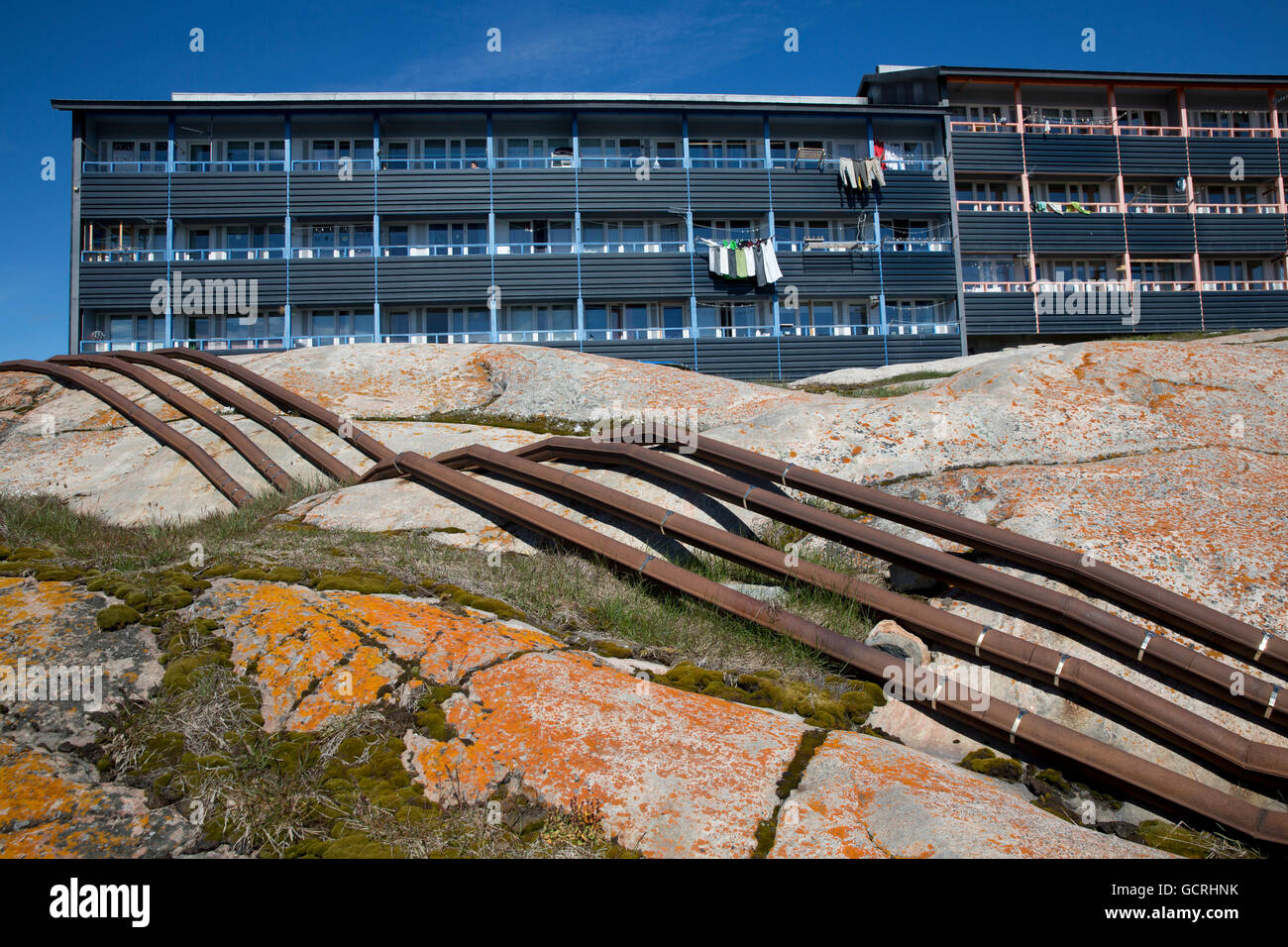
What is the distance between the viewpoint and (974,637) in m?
5.28

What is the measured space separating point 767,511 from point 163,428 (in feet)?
25.0

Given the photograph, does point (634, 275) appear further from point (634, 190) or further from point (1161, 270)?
point (1161, 270)

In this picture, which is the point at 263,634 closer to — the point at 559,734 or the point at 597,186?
the point at 559,734

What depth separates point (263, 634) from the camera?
4633 millimetres

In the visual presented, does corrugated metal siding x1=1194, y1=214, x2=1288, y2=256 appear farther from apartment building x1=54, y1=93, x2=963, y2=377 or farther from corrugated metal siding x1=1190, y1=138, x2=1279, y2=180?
apartment building x1=54, y1=93, x2=963, y2=377

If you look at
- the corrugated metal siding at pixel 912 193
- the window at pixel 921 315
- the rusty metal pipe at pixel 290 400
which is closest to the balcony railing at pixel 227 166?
the corrugated metal siding at pixel 912 193

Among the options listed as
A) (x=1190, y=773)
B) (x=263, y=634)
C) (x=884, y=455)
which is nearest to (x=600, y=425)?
(x=884, y=455)

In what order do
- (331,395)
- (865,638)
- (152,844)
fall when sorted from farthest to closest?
(331,395), (865,638), (152,844)

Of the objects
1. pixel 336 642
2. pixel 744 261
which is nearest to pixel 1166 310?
pixel 744 261

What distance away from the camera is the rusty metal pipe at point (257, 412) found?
9.12 meters

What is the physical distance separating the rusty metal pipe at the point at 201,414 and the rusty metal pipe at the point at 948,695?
3.01 metres

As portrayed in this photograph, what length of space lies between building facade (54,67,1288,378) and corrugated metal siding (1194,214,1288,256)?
111 millimetres

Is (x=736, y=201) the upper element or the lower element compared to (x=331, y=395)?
upper

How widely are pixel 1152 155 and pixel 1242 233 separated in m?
6.16
